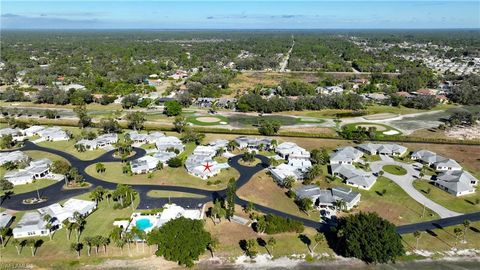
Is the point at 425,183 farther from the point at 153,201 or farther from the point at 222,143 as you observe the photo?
the point at 153,201

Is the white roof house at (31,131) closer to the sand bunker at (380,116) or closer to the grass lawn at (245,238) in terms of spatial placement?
the grass lawn at (245,238)

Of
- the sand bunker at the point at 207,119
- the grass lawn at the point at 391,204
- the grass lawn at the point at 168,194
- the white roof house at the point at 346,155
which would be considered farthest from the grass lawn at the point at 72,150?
the white roof house at the point at 346,155

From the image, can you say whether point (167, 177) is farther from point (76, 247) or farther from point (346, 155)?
point (346, 155)

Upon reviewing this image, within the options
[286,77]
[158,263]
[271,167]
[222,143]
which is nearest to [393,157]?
[271,167]

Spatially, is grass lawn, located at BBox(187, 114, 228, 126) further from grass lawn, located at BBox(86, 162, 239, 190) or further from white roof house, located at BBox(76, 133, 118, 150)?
grass lawn, located at BBox(86, 162, 239, 190)

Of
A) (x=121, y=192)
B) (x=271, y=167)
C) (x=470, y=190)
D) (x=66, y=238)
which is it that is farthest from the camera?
(x=271, y=167)

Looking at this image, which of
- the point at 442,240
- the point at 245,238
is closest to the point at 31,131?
the point at 245,238
